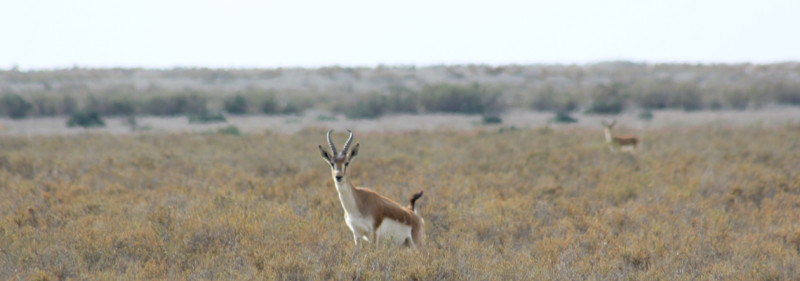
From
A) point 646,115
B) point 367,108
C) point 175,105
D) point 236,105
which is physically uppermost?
point 175,105

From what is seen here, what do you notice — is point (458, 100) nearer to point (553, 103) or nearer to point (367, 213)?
point (553, 103)

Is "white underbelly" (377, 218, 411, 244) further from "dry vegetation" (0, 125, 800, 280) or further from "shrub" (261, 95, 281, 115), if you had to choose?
"shrub" (261, 95, 281, 115)

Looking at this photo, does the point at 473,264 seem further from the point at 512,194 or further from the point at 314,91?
the point at 314,91

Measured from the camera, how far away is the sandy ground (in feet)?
98.8

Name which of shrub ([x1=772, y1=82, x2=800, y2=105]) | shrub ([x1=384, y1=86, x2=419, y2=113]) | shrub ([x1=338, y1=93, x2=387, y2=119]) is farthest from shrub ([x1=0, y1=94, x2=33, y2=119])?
shrub ([x1=772, y1=82, x2=800, y2=105])

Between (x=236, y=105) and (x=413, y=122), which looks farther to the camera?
(x=236, y=105)

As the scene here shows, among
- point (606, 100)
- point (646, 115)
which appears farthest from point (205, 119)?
point (606, 100)

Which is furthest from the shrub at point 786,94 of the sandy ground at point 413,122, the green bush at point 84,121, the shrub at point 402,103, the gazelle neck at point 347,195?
the gazelle neck at point 347,195

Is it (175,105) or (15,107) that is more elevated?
(15,107)

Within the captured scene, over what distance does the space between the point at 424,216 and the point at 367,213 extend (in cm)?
232

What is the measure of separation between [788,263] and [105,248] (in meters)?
6.62

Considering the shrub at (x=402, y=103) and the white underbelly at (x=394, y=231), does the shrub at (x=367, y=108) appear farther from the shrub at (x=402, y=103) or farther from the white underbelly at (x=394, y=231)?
the white underbelly at (x=394, y=231)

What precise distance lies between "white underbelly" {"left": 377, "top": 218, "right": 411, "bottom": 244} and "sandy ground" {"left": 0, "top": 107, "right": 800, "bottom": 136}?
22338mm

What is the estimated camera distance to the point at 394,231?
253 inches
